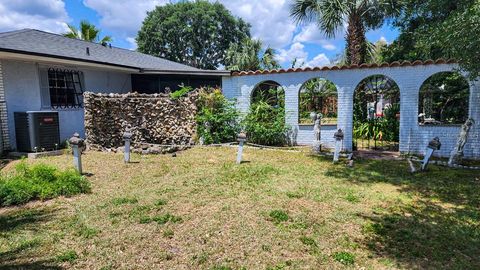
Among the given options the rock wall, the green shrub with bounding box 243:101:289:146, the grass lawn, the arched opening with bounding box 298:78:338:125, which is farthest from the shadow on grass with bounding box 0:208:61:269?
the arched opening with bounding box 298:78:338:125

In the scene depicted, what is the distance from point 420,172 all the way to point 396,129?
5011 millimetres

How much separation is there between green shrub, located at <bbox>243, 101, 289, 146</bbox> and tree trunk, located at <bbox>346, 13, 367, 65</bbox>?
13.2ft

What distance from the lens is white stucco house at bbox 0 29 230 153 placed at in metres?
9.45

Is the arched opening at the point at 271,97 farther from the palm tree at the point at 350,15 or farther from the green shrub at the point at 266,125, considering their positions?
the palm tree at the point at 350,15

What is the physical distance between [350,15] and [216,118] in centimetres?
650

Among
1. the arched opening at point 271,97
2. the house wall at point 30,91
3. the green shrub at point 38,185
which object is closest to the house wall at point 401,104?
the arched opening at point 271,97

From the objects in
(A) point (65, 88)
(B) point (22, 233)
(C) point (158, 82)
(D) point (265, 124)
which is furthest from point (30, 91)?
(D) point (265, 124)

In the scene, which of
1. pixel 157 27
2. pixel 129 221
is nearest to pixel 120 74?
pixel 129 221

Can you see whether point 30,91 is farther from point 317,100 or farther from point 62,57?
point 317,100

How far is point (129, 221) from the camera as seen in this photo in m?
4.48

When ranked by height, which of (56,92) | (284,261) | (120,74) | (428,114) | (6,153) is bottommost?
(284,261)

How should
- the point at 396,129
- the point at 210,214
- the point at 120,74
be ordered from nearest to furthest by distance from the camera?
1. the point at 210,214
2. the point at 396,129
3. the point at 120,74

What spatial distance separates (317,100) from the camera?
44.8ft

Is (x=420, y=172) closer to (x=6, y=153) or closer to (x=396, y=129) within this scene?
(x=396, y=129)
